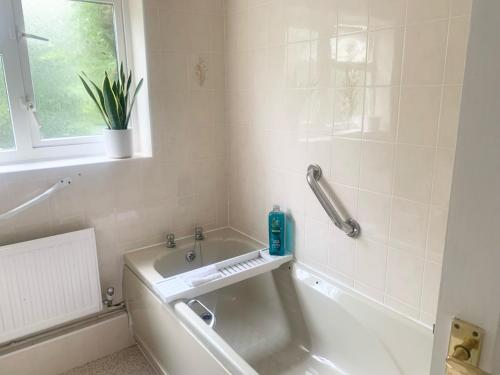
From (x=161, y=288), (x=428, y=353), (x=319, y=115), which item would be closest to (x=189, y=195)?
(x=161, y=288)

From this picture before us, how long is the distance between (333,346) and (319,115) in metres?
1.03

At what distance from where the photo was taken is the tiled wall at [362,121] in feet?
4.20

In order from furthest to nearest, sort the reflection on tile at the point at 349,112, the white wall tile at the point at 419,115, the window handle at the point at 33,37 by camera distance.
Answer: the window handle at the point at 33,37
the reflection on tile at the point at 349,112
the white wall tile at the point at 419,115

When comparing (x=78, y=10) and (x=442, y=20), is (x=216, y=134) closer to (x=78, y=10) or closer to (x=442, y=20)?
(x=78, y=10)

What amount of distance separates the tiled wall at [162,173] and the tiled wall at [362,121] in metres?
0.20

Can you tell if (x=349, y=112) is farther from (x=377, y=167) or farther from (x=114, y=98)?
(x=114, y=98)

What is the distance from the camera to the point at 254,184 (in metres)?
2.16

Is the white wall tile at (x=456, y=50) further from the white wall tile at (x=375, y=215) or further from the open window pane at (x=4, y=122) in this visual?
the open window pane at (x=4, y=122)

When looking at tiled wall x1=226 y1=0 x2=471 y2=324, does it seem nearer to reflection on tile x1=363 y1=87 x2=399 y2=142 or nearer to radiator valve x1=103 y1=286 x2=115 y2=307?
reflection on tile x1=363 y1=87 x2=399 y2=142

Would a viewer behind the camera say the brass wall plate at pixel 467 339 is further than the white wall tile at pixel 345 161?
No

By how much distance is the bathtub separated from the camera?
1431 millimetres

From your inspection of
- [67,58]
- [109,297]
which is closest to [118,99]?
[67,58]

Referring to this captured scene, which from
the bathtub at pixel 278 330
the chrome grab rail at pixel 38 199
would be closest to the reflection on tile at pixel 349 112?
the bathtub at pixel 278 330

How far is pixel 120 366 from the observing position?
196cm
